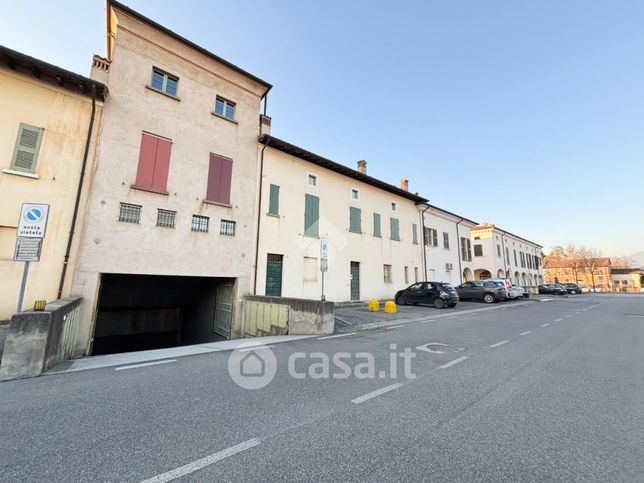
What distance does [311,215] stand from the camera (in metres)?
16.0

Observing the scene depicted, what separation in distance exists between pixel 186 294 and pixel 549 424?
698 inches

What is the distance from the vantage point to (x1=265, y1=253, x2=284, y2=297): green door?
13.7m

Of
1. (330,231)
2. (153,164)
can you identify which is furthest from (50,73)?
(330,231)

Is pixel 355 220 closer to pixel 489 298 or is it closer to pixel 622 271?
pixel 489 298

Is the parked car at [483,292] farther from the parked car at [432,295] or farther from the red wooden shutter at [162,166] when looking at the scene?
the red wooden shutter at [162,166]

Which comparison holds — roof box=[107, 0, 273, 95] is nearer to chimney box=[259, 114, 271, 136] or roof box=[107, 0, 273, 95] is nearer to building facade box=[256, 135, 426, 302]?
chimney box=[259, 114, 271, 136]

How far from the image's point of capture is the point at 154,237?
1052cm

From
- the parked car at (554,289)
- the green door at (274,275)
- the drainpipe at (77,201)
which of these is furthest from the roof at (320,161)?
the parked car at (554,289)

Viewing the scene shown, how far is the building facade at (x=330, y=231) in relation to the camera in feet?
46.7

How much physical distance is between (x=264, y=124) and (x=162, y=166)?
602 centimetres

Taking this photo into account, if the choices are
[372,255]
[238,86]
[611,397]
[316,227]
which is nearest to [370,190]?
[372,255]

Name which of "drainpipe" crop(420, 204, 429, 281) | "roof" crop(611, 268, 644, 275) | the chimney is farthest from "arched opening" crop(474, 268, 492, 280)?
"roof" crop(611, 268, 644, 275)

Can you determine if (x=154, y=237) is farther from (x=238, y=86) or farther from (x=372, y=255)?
(x=372, y=255)

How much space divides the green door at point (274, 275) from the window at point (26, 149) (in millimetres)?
8927
